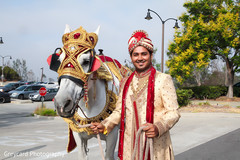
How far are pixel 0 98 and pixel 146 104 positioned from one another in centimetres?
2217

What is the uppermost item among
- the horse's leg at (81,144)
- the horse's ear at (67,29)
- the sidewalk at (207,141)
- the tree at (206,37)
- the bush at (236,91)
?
the tree at (206,37)

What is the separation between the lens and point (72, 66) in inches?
102

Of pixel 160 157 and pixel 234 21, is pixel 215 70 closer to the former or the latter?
pixel 234 21

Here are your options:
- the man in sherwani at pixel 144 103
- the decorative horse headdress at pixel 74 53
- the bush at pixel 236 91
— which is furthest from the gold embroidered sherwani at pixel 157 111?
the bush at pixel 236 91

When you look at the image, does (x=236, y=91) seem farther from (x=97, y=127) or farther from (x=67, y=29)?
(x=97, y=127)

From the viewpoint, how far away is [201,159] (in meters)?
5.89

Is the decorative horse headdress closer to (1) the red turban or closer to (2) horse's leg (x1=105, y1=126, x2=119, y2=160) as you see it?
(1) the red turban

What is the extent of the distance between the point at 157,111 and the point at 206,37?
2153 cm

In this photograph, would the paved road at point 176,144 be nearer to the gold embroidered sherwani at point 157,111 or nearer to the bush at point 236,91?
the gold embroidered sherwani at point 157,111

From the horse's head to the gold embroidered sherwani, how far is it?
47 cm

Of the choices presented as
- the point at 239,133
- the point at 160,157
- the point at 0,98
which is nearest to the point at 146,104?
the point at 160,157

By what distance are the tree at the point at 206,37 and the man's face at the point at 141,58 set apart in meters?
20.4

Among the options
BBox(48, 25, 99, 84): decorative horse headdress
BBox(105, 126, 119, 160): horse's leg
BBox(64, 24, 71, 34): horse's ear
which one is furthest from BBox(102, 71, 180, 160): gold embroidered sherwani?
BBox(64, 24, 71, 34): horse's ear

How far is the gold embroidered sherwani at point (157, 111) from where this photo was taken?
2293mm
